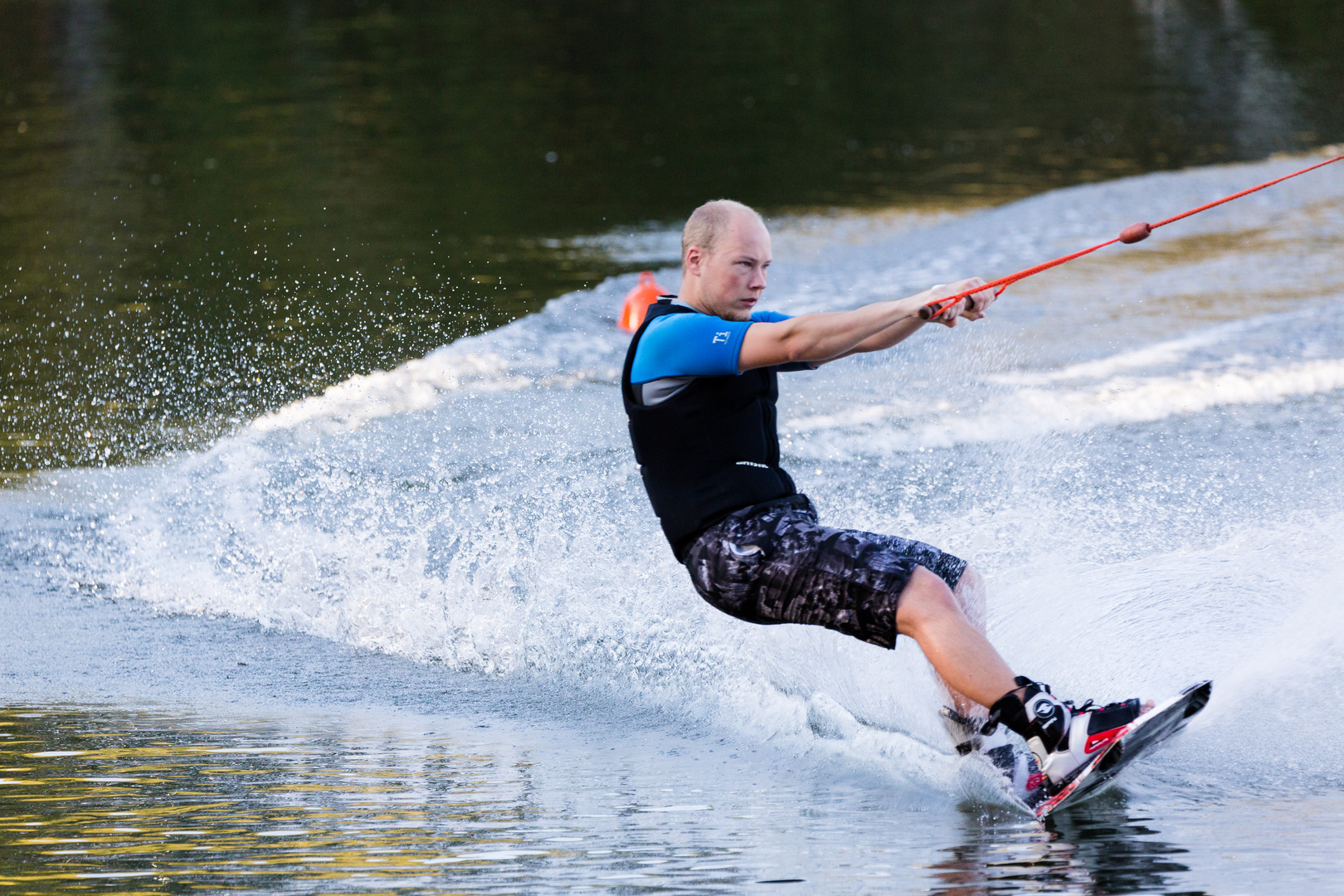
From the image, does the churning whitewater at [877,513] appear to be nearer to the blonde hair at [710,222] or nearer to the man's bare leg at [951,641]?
the man's bare leg at [951,641]

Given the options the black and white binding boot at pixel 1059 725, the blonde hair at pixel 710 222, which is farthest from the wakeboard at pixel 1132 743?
the blonde hair at pixel 710 222

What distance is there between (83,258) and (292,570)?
7.65 meters

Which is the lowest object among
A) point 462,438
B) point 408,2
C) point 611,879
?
point 611,879

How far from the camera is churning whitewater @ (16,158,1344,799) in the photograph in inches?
178

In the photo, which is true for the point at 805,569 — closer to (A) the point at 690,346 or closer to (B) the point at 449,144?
(A) the point at 690,346

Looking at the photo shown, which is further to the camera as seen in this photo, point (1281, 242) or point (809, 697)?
point (1281, 242)

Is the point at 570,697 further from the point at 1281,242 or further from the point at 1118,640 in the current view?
the point at 1281,242

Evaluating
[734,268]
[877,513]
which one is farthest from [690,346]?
[877,513]

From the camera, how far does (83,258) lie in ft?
42.2

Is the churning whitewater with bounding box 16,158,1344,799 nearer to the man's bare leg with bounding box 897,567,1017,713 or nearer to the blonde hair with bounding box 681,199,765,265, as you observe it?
the man's bare leg with bounding box 897,567,1017,713

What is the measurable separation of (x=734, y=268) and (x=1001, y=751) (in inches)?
50.8

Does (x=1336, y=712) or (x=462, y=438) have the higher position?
(x=462, y=438)

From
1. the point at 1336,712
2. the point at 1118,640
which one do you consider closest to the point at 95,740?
the point at 1118,640

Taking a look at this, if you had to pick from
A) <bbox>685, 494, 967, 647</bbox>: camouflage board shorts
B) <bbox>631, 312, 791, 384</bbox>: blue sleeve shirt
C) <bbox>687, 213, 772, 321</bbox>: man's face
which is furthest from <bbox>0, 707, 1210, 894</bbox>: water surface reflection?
<bbox>687, 213, 772, 321</bbox>: man's face
